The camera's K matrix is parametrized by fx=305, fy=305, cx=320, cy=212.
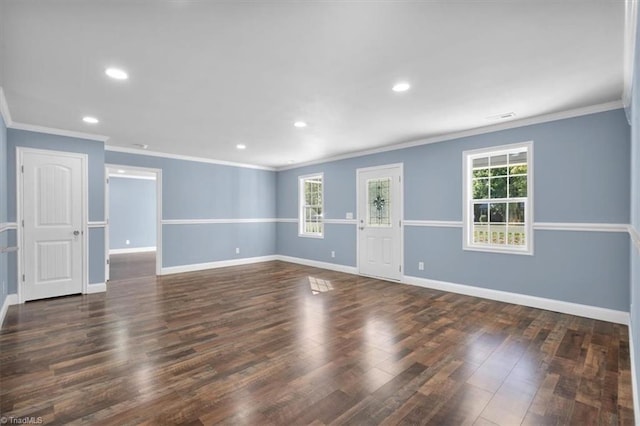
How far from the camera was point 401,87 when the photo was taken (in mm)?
3020

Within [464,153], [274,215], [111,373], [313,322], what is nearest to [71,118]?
[111,373]

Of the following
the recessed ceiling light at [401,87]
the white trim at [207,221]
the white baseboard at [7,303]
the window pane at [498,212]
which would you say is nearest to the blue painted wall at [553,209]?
the window pane at [498,212]

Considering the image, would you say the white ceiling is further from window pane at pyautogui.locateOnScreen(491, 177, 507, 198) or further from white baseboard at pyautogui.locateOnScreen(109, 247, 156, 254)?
white baseboard at pyautogui.locateOnScreen(109, 247, 156, 254)

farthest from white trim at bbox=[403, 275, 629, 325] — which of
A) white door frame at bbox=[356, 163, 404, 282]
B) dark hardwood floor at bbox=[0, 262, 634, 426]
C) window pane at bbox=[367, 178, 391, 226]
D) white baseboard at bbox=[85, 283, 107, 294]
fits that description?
white baseboard at bbox=[85, 283, 107, 294]

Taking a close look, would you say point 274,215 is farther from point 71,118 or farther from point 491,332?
point 491,332

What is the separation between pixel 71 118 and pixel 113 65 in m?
2.09

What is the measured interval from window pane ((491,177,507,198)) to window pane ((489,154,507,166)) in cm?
22

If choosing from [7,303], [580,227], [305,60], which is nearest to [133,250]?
[7,303]

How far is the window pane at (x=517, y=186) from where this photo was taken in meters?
4.12

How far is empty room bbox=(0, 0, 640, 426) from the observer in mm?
1966

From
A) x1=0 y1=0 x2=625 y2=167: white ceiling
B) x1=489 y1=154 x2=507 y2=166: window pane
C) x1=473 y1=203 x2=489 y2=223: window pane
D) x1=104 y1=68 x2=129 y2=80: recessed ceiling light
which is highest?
x1=0 y1=0 x2=625 y2=167: white ceiling

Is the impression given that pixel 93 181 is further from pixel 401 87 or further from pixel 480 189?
pixel 480 189

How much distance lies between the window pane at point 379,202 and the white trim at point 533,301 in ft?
4.12

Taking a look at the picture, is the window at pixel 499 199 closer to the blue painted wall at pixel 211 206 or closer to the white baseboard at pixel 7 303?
the blue painted wall at pixel 211 206
